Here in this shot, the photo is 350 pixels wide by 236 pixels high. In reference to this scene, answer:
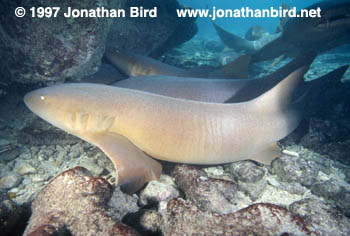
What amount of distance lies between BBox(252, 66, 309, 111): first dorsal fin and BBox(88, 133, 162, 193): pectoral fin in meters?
1.77

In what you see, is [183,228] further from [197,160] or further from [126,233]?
[197,160]

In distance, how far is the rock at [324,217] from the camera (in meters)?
2.01

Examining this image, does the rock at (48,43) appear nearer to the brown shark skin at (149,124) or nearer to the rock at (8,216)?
the brown shark skin at (149,124)

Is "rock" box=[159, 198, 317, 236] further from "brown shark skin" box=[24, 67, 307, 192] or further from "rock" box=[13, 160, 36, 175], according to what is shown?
"rock" box=[13, 160, 36, 175]

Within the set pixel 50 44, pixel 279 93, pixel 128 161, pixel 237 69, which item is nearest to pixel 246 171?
pixel 279 93

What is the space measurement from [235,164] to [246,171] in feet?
0.75

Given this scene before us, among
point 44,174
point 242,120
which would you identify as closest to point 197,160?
point 242,120

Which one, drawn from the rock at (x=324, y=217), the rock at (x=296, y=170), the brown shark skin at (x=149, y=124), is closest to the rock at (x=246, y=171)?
the brown shark skin at (x=149, y=124)

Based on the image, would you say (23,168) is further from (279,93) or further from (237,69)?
(237,69)

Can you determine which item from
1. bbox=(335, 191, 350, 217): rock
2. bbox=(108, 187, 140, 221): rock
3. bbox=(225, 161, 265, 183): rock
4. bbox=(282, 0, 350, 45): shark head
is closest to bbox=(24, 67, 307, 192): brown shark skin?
bbox=(225, 161, 265, 183): rock

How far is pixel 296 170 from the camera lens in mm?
2984

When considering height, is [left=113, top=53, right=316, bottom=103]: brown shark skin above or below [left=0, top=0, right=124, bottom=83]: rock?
below

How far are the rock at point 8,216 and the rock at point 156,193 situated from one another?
1.15m

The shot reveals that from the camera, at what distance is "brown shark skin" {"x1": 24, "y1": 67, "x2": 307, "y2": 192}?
9.04 ft
